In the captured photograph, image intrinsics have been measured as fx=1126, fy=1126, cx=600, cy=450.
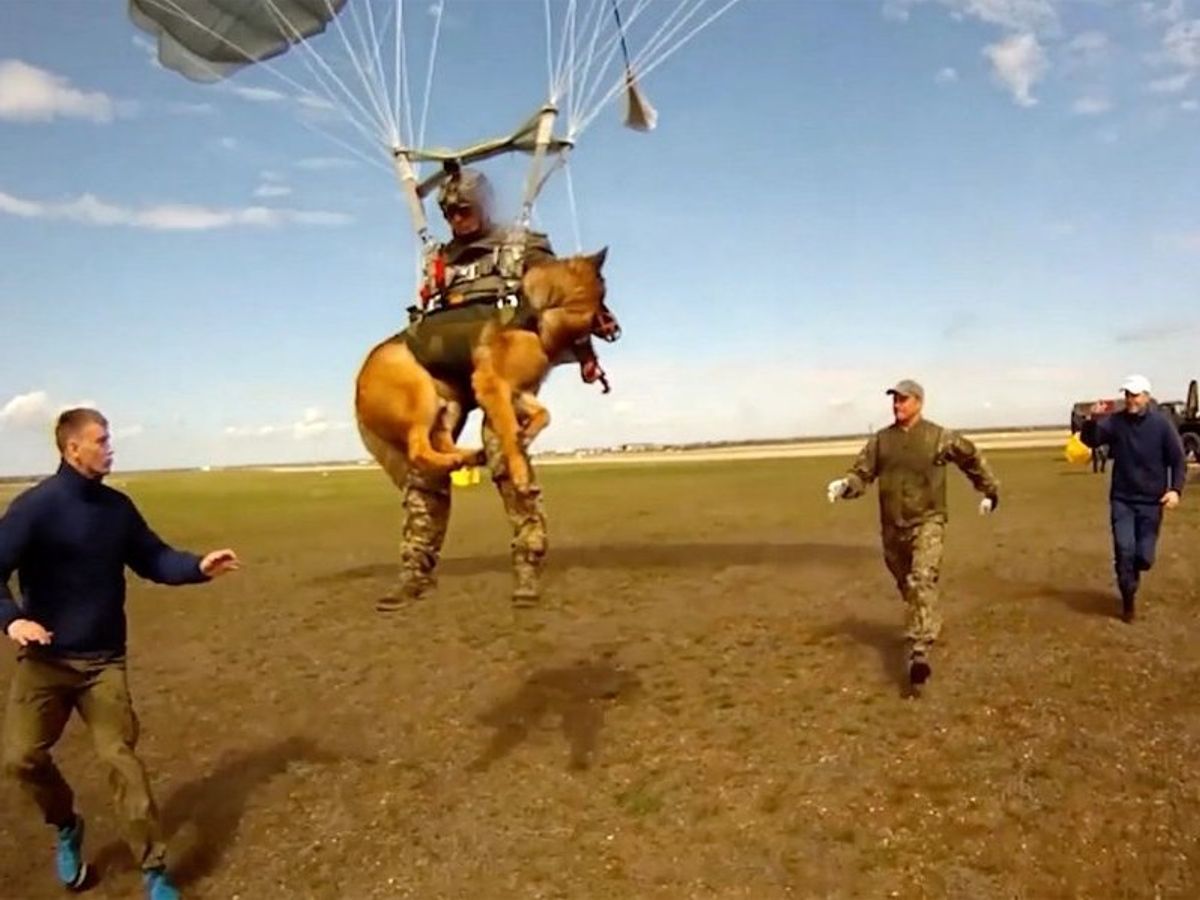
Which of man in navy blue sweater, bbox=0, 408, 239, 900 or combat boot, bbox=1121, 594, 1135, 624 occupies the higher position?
man in navy blue sweater, bbox=0, 408, 239, 900

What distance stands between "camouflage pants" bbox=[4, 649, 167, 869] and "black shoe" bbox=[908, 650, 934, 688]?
6086 mm

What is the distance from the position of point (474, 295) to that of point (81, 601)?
3079 millimetres

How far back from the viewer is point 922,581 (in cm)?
966

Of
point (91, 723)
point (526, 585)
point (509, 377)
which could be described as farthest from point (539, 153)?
point (91, 723)

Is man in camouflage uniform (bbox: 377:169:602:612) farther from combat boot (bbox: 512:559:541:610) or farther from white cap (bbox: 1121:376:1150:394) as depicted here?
white cap (bbox: 1121:376:1150:394)

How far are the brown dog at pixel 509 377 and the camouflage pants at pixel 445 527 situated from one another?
0.11 m

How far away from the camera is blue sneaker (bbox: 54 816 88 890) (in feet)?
24.8

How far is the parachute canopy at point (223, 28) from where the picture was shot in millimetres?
8820

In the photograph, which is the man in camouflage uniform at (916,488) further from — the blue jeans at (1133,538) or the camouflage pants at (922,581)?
the blue jeans at (1133,538)

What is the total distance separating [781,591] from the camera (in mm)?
14445

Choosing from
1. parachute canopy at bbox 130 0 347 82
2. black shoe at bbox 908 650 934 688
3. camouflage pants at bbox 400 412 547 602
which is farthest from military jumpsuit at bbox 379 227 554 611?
black shoe at bbox 908 650 934 688

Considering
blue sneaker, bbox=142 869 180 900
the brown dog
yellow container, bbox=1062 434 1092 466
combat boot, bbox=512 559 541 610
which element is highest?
the brown dog

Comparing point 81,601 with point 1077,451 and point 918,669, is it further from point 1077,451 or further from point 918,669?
point 1077,451

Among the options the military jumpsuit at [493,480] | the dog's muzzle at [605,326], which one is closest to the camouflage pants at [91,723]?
the military jumpsuit at [493,480]
